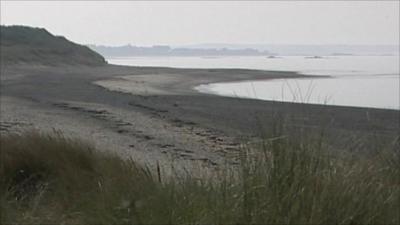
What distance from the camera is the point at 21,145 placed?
650 cm

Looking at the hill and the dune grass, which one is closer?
the dune grass

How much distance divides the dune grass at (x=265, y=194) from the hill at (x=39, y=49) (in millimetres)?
49205

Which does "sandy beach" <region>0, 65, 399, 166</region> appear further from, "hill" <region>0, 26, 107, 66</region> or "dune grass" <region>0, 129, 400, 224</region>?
"hill" <region>0, 26, 107, 66</region>

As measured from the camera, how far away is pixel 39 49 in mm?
60906

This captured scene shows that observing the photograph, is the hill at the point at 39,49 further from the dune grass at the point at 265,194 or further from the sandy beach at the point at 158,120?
the dune grass at the point at 265,194

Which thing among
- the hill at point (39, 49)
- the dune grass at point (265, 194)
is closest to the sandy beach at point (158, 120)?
the dune grass at point (265, 194)

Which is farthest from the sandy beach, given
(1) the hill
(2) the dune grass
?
(1) the hill

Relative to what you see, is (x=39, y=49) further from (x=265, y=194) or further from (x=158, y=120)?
(x=265, y=194)

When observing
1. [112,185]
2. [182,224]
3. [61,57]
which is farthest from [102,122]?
[61,57]

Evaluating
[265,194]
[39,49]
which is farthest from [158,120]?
[39,49]

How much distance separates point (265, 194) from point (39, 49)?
59.8 meters

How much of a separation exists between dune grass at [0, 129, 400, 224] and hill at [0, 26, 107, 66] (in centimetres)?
4921

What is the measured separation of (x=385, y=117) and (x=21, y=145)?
48.2 feet

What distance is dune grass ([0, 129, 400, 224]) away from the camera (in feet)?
11.5
